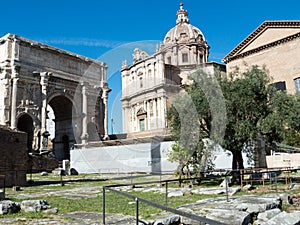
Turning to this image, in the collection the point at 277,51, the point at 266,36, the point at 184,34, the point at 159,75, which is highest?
the point at 184,34

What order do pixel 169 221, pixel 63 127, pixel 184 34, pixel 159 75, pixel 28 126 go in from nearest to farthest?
pixel 169 221
pixel 28 126
pixel 63 127
pixel 159 75
pixel 184 34

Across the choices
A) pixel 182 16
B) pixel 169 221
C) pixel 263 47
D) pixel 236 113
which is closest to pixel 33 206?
pixel 169 221

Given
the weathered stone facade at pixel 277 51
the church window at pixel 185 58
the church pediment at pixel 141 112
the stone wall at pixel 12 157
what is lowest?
the stone wall at pixel 12 157

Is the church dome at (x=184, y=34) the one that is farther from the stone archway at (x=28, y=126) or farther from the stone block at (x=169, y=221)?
the stone block at (x=169, y=221)

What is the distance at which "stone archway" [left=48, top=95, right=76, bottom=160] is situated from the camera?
3528cm

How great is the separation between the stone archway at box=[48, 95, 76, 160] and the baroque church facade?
29.3 ft

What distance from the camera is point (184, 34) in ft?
180

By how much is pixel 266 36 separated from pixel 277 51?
251 centimetres

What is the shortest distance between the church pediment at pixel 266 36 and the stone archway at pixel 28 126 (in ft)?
78.3

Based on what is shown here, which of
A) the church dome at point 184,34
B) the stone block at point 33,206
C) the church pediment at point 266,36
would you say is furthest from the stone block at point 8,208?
the church dome at point 184,34

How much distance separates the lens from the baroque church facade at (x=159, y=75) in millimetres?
44219

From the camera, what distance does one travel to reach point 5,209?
23.5 ft

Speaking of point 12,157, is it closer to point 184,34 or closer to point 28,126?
point 28,126

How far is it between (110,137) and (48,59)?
12.4 meters
